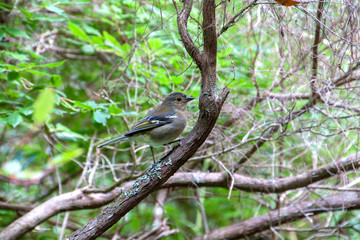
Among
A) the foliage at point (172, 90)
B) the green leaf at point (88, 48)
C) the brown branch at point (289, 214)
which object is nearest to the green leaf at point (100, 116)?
the foliage at point (172, 90)

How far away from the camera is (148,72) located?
16.6ft

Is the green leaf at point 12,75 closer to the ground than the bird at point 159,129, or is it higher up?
higher up

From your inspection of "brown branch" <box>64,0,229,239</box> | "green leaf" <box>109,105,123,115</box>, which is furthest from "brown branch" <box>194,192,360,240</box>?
"brown branch" <box>64,0,229,239</box>

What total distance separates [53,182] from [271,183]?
152 inches

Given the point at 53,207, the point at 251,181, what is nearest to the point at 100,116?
the point at 53,207

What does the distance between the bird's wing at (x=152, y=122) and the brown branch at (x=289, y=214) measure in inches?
84.1

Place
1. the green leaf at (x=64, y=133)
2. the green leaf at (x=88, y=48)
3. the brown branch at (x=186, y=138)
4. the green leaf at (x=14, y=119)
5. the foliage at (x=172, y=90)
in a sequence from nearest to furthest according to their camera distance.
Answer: the brown branch at (x=186, y=138)
the green leaf at (x=14, y=119)
the foliage at (x=172, y=90)
the green leaf at (x=64, y=133)
the green leaf at (x=88, y=48)

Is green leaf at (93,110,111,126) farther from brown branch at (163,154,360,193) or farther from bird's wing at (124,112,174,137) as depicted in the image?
brown branch at (163,154,360,193)

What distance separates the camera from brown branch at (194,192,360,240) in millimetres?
4949

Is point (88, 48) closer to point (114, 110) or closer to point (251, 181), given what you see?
point (114, 110)

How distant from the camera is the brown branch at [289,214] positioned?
4949 mm

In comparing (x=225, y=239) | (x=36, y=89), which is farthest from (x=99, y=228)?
(x=225, y=239)

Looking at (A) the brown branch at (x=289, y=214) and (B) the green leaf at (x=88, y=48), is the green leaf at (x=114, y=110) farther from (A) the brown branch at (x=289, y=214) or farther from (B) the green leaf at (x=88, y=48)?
(A) the brown branch at (x=289, y=214)

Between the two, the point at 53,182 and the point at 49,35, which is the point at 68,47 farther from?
the point at 53,182
